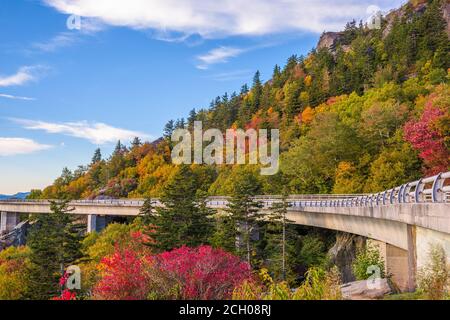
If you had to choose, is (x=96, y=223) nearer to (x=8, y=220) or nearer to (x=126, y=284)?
(x=8, y=220)

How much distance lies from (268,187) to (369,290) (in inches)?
1809

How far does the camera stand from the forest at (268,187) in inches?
675

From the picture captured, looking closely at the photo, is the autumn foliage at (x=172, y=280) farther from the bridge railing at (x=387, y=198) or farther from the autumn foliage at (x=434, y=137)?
the autumn foliage at (x=434, y=137)

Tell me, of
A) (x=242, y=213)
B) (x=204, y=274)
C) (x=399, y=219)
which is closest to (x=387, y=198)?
(x=399, y=219)

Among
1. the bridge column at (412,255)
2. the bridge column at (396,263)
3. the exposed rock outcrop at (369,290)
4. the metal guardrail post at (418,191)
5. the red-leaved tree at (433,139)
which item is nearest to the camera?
the metal guardrail post at (418,191)

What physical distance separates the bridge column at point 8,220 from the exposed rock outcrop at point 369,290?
83.6 metres

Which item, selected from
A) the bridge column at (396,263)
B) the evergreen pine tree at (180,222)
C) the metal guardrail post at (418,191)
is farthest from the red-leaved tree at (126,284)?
the evergreen pine tree at (180,222)

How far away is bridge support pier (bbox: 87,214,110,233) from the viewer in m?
70.4

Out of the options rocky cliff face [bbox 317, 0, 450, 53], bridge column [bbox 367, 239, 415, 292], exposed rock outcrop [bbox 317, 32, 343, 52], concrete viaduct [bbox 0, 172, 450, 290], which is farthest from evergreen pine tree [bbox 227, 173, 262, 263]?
exposed rock outcrop [bbox 317, 32, 343, 52]

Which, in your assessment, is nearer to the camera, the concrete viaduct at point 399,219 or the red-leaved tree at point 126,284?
the concrete viaduct at point 399,219

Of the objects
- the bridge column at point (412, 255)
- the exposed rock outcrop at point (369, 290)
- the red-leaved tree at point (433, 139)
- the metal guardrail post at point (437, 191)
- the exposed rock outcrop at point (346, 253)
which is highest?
the red-leaved tree at point (433, 139)

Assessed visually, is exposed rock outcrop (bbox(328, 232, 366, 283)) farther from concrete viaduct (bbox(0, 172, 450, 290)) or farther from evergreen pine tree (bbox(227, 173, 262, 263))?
evergreen pine tree (bbox(227, 173, 262, 263))
